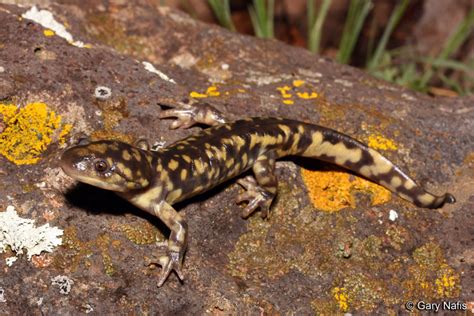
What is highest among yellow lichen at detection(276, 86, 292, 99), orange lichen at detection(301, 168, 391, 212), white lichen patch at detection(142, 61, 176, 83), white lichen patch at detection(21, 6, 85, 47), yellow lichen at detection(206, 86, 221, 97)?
white lichen patch at detection(21, 6, 85, 47)

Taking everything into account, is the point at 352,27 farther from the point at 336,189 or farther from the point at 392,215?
the point at 392,215

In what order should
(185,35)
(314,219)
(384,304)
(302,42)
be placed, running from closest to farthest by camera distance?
(384,304)
(314,219)
(185,35)
(302,42)

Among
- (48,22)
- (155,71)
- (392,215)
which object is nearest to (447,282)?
(392,215)

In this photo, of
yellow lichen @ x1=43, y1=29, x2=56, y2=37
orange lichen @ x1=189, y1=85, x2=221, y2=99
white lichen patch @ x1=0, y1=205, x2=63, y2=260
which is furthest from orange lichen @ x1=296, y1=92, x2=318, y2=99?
white lichen patch @ x1=0, y1=205, x2=63, y2=260

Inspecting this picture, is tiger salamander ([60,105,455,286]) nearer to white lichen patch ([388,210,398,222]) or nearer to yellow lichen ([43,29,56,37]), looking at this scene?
white lichen patch ([388,210,398,222])

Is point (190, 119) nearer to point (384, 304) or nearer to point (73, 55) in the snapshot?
point (73, 55)

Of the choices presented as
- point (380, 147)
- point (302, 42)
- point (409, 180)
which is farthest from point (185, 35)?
point (302, 42)

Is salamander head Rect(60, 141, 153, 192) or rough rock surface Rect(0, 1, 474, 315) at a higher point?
salamander head Rect(60, 141, 153, 192)
